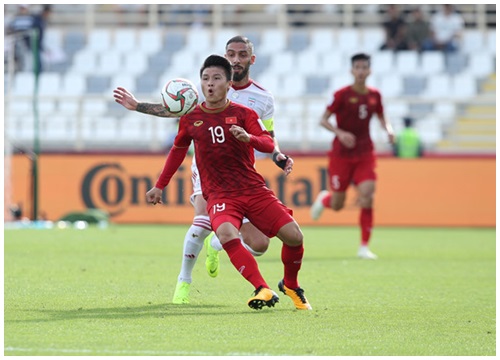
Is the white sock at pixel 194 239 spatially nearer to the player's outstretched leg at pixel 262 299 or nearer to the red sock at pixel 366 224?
the player's outstretched leg at pixel 262 299

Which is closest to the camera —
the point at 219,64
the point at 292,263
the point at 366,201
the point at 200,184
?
the point at 219,64

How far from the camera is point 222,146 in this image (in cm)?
913

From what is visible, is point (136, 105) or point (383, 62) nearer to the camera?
point (136, 105)

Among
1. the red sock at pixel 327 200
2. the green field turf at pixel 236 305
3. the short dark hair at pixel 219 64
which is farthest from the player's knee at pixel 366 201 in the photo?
the short dark hair at pixel 219 64

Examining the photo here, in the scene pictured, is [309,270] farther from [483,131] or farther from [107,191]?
[483,131]

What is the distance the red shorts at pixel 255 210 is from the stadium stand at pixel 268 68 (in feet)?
56.5

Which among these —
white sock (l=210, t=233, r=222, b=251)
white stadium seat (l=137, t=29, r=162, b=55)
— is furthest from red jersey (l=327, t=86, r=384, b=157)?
white stadium seat (l=137, t=29, r=162, b=55)

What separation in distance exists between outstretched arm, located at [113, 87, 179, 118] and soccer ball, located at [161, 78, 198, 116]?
2.0 inches

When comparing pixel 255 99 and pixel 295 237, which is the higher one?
pixel 255 99

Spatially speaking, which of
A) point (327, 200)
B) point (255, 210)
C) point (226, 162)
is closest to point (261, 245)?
point (255, 210)

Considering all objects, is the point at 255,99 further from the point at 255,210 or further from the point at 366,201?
the point at 366,201

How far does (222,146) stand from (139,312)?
139cm

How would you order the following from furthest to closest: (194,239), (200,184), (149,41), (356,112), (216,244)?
(149,41) → (356,112) → (216,244) → (200,184) → (194,239)

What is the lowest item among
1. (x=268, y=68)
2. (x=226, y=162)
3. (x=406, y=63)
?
(x=226, y=162)
